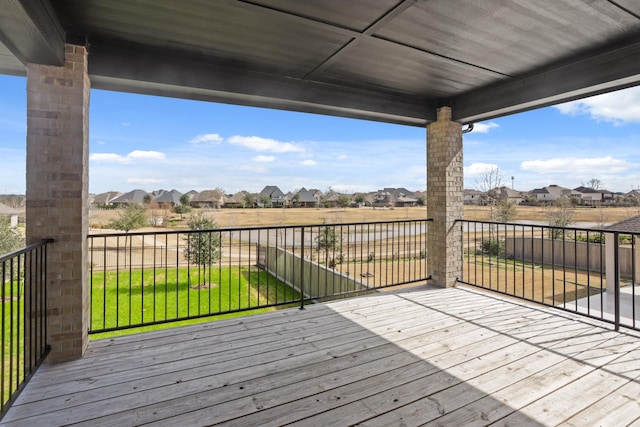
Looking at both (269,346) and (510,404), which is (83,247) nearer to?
(269,346)

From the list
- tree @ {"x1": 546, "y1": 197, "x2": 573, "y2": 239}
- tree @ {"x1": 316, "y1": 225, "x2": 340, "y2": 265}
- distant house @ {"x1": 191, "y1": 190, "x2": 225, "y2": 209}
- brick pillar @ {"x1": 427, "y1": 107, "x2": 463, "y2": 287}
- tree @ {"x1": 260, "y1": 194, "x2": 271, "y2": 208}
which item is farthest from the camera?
distant house @ {"x1": 191, "y1": 190, "x2": 225, "y2": 209}

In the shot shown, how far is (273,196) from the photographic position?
2444cm

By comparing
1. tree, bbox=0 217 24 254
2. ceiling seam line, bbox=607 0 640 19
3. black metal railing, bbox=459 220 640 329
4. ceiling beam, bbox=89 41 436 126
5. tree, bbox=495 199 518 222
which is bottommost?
black metal railing, bbox=459 220 640 329

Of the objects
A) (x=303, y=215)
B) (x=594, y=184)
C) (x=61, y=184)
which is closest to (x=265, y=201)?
(x=303, y=215)

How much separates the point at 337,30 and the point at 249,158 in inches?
1236

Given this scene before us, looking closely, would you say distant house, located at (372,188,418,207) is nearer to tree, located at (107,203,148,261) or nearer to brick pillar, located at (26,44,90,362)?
tree, located at (107,203,148,261)

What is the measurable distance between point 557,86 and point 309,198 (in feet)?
71.9

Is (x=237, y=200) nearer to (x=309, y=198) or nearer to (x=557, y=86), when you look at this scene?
(x=309, y=198)

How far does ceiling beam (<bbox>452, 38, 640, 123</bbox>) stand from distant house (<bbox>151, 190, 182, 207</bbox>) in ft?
75.7

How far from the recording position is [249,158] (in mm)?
32688

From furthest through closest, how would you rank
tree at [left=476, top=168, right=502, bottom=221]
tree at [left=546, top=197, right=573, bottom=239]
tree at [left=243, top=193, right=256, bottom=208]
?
tree at [left=243, top=193, right=256, bottom=208]
tree at [left=476, top=168, right=502, bottom=221]
tree at [left=546, top=197, right=573, bottom=239]

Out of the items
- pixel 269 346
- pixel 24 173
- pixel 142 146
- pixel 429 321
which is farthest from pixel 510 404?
pixel 142 146

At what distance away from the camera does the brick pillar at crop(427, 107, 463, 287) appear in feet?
14.2

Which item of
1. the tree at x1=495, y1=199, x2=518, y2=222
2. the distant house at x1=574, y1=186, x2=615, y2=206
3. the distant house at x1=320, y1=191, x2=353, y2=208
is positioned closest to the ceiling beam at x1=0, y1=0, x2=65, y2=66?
the distant house at x1=574, y1=186, x2=615, y2=206
